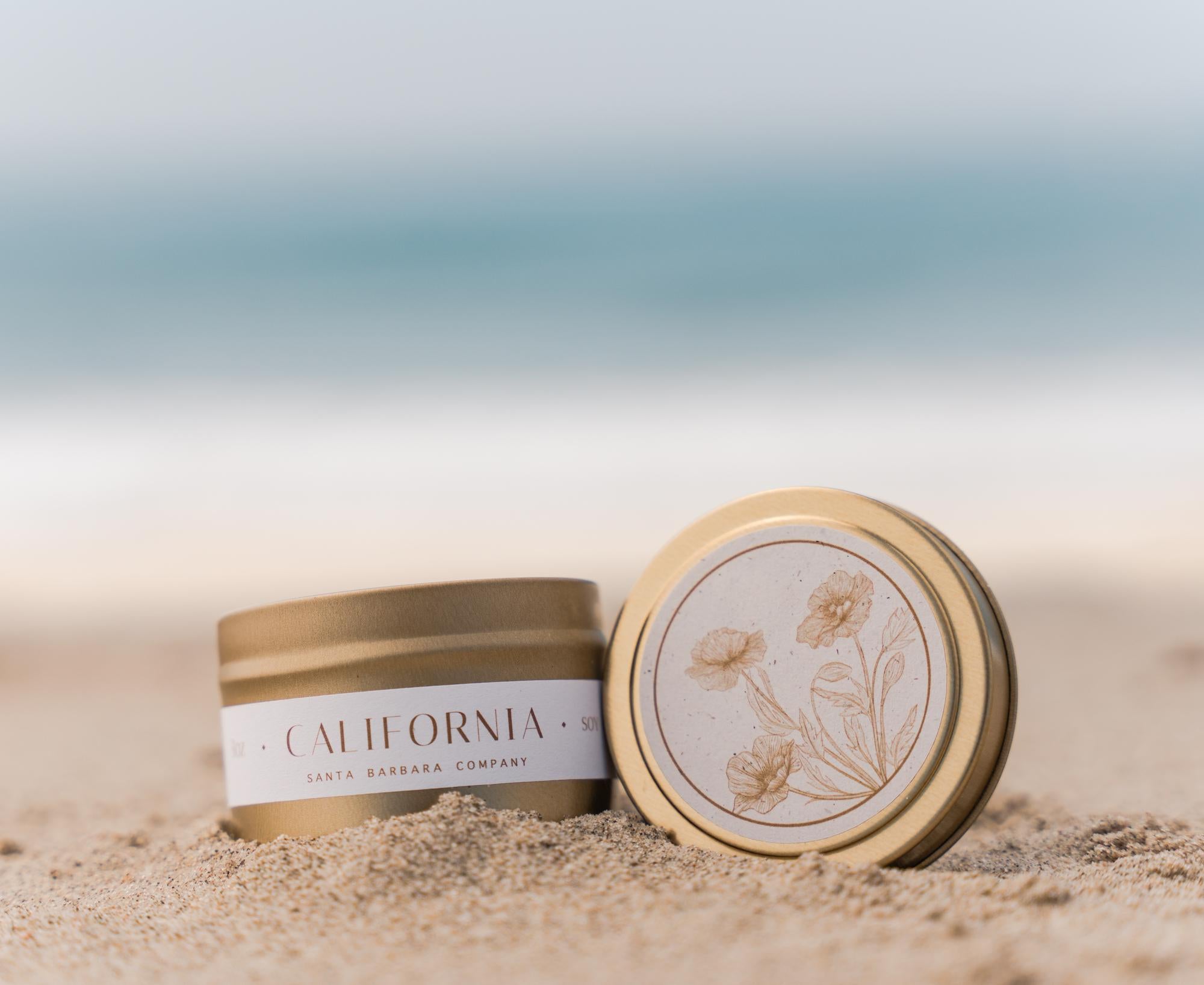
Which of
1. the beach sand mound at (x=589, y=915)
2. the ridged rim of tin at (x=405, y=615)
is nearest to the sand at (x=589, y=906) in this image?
the beach sand mound at (x=589, y=915)

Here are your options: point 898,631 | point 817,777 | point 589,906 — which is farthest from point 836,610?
point 589,906

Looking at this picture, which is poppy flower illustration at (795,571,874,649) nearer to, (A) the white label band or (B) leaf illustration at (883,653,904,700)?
(B) leaf illustration at (883,653,904,700)

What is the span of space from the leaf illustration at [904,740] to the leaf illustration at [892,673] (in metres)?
0.04

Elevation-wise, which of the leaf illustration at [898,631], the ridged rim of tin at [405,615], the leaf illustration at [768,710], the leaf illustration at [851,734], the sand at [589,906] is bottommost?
the sand at [589,906]

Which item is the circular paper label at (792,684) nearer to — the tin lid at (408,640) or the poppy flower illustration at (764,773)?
the poppy flower illustration at (764,773)

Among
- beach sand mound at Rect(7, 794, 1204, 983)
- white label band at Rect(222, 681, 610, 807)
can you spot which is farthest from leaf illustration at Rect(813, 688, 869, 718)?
white label band at Rect(222, 681, 610, 807)

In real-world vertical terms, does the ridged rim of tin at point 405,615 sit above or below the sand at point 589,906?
above

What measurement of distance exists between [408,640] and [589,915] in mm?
446

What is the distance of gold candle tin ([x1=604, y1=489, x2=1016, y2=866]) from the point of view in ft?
4.51

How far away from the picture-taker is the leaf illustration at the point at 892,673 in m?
1.41

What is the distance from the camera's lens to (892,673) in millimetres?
1418

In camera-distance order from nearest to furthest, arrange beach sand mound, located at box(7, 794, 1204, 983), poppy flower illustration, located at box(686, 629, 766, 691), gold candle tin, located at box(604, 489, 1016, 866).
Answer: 1. beach sand mound, located at box(7, 794, 1204, 983)
2. gold candle tin, located at box(604, 489, 1016, 866)
3. poppy flower illustration, located at box(686, 629, 766, 691)

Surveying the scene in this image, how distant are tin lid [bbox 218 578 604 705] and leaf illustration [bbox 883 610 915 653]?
0.41 metres

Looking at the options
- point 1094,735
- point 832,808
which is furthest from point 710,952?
point 1094,735
